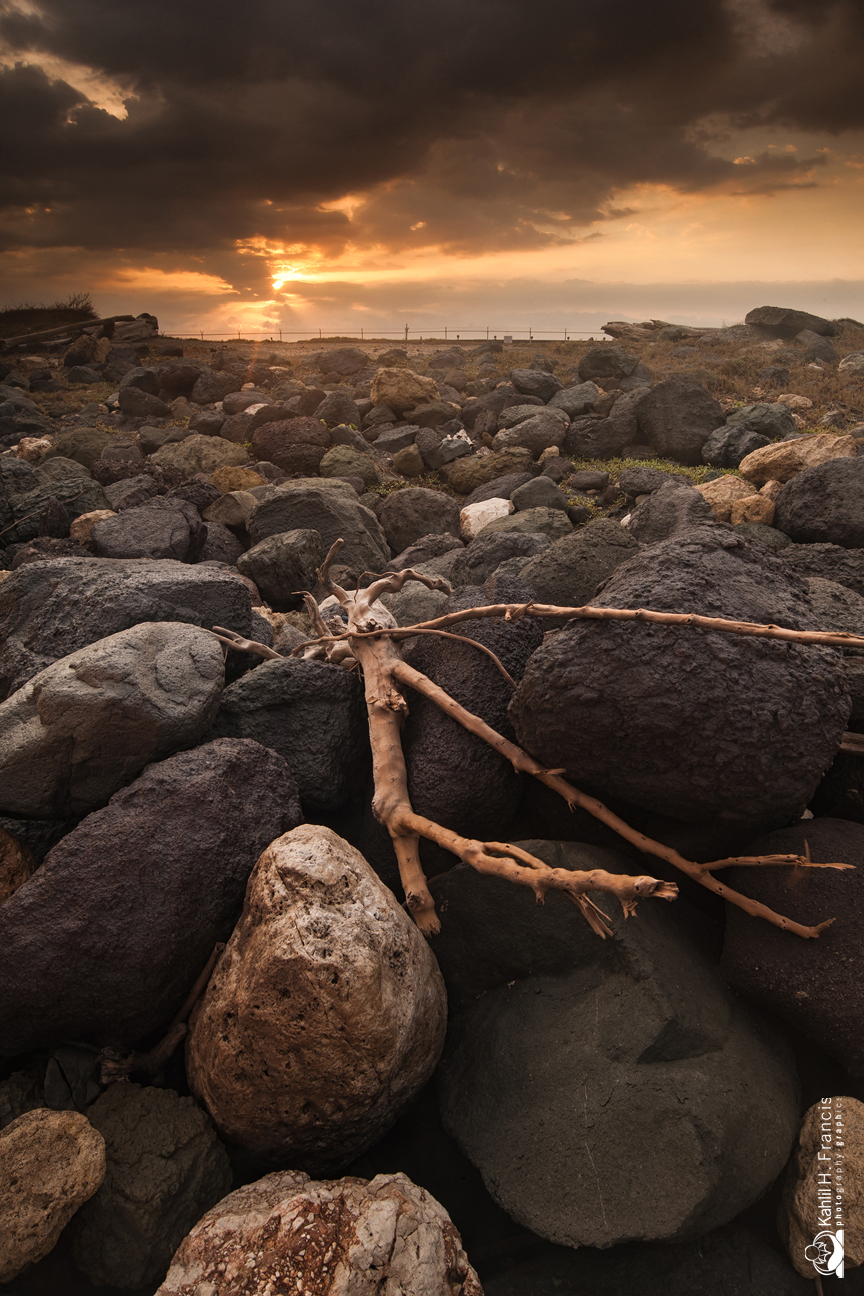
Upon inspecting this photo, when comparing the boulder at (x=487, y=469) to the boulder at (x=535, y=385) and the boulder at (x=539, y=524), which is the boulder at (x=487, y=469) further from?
the boulder at (x=535, y=385)

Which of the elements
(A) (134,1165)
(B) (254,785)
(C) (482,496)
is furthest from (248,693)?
(C) (482,496)

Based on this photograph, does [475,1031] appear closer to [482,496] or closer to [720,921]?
[720,921]

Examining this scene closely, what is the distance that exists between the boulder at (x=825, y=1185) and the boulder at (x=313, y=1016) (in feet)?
4.29

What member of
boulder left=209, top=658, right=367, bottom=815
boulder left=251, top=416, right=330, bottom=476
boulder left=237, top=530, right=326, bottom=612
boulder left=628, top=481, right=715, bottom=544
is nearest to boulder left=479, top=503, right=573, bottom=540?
boulder left=628, top=481, right=715, bottom=544

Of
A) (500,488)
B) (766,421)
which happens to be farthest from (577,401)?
(500,488)

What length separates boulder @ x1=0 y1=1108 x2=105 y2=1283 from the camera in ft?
7.22

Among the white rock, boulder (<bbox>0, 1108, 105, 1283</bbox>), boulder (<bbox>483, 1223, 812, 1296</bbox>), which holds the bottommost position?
boulder (<bbox>483, 1223, 812, 1296</bbox>)

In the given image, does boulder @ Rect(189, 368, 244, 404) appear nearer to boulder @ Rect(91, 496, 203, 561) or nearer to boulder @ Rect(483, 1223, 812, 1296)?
boulder @ Rect(91, 496, 203, 561)

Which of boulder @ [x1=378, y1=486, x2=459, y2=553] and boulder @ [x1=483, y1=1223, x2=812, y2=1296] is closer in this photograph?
boulder @ [x1=483, y1=1223, x2=812, y2=1296]

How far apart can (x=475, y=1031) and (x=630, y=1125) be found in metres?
0.66

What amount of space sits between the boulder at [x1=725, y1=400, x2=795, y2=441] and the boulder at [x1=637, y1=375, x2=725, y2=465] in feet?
1.50

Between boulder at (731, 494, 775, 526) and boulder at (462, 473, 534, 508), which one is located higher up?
boulder at (731, 494, 775, 526)

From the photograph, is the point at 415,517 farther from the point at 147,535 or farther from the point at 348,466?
the point at 147,535

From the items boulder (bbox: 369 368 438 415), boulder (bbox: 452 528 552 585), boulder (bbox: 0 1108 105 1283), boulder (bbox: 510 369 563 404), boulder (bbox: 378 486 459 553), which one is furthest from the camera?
boulder (bbox: 510 369 563 404)
